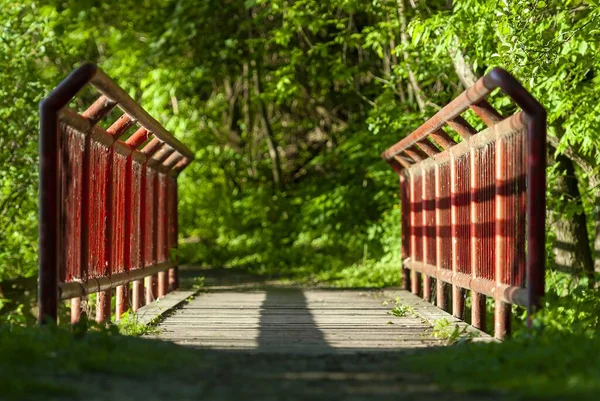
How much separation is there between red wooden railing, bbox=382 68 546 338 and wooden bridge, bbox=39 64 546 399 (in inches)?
0.5

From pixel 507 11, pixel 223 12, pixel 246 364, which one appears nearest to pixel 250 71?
pixel 223 12

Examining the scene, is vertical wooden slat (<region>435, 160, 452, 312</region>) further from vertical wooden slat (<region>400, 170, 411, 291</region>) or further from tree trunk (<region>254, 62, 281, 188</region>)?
tree trunk (<region>254, 62, 281, 188</region>)

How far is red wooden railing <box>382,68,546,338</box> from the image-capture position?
714cm

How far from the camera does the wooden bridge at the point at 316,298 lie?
7172 millimetres

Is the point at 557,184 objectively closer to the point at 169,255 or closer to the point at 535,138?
the point at 169,255

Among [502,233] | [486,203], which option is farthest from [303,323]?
[502,233]

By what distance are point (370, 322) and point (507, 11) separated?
11.0 feet

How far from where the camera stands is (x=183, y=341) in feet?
25.0

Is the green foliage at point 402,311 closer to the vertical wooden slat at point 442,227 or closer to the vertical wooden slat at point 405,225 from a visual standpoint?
the vertical wooden slat at point 442,227

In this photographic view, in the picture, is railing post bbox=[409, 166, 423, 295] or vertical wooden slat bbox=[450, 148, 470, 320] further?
railing post bbox=[409, 166, 423, 295]

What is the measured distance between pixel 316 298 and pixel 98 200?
190 inches

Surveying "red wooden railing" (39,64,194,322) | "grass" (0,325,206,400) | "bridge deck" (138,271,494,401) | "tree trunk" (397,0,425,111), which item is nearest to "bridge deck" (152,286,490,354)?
"bridge deck" (138,271,494,401)

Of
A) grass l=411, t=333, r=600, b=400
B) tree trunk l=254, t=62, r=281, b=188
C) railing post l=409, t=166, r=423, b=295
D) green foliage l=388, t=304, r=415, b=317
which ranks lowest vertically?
green foliage l=388, t=304, r=415, b=317

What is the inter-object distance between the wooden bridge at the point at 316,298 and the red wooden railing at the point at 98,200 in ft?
0.04
